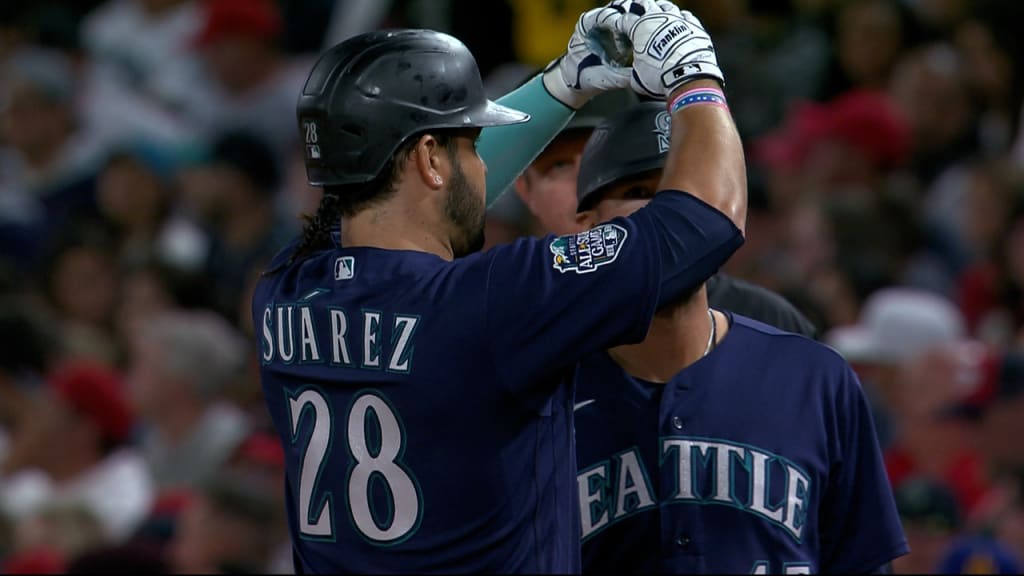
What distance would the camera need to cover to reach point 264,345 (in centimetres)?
326

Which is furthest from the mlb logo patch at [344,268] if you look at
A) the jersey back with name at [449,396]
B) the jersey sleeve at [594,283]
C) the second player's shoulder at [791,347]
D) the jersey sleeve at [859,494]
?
the jersey sleeve at [859,494]

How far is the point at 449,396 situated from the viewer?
2.97 meters

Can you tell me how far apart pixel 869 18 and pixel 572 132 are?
4311 mm

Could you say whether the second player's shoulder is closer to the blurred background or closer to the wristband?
the wristband

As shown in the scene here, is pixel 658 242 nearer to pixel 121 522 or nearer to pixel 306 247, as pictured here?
pixel 306 247

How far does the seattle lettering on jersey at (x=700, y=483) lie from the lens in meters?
3.21

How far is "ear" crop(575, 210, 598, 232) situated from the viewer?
11.8ft

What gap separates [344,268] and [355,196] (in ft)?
0.47

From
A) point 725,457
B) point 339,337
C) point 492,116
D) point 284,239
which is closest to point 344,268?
point 339,337

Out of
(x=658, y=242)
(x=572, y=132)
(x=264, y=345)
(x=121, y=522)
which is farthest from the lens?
(x=121, y=522)

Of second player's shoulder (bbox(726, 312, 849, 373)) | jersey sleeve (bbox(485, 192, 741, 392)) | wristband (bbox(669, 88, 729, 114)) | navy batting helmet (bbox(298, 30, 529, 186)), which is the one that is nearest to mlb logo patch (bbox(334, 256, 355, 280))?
navy batting helmet (bbox(298, 30, 529, 186))

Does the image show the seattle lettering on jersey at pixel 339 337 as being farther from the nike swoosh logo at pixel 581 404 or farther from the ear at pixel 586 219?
the ear at pixel 586 219

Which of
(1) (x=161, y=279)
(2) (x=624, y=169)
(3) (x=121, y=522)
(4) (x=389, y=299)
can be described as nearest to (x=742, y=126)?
(1) (x=161, y=279)

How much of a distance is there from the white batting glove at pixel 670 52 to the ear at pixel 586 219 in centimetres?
46
